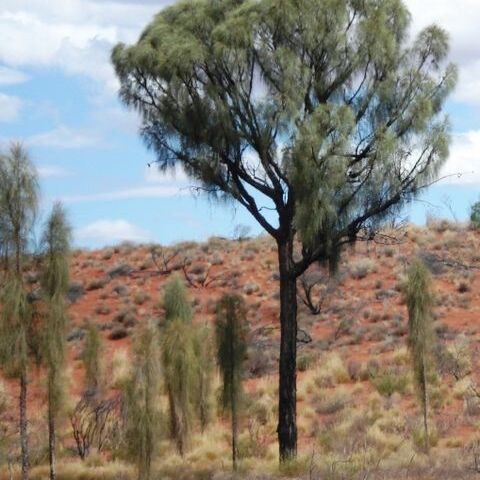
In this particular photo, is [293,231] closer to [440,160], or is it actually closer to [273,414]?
[440,160]

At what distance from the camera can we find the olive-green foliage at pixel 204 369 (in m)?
23.6

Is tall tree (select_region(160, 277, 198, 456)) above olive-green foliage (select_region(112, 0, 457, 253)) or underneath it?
underneath

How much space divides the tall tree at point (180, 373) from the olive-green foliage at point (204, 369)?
20.2 inches

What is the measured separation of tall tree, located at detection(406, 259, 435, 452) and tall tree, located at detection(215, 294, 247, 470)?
4.43m

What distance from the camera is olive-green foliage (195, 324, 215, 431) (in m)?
23.6

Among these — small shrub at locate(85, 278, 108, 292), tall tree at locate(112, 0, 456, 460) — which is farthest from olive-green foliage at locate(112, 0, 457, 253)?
small shrub at locate(85, 278, 108, 292)

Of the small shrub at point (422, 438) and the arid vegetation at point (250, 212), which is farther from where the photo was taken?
the small shrub at point (422, 438)

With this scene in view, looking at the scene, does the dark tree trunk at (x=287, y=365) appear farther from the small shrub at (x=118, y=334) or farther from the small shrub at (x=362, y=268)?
the small shrub at (x=362, y=268)

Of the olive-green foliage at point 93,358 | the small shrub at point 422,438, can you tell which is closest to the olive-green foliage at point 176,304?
the small shrub at point 422,438

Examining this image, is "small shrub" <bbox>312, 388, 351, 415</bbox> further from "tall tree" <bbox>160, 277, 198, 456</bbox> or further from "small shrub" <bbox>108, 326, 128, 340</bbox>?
"small shrub" <bbox>108, 326, 128, 340</bbox>

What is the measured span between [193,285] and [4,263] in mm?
33657

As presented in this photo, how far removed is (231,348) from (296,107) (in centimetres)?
553

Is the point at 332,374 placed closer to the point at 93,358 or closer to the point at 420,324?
the point at 93,358

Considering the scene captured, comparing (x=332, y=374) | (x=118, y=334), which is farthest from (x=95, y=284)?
(x=332, y=374)
